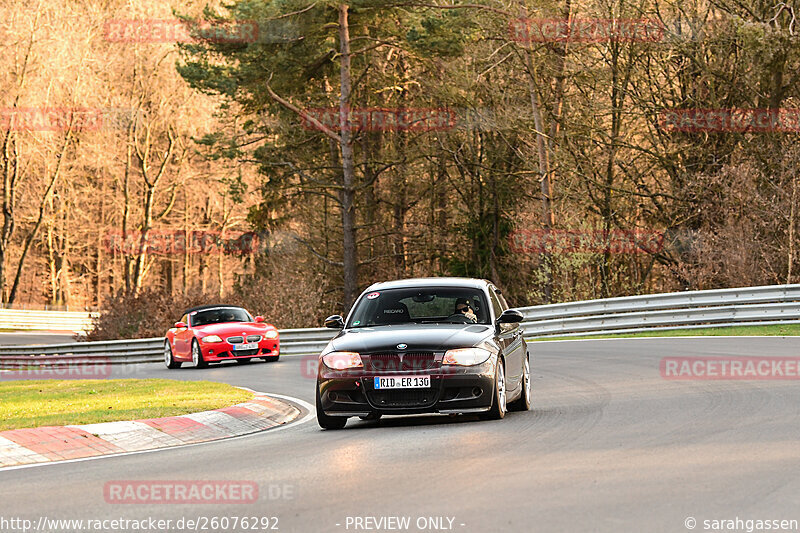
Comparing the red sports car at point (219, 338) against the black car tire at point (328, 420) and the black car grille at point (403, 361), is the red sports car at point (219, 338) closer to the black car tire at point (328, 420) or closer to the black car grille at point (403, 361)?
the black car tire at point (328, 420)

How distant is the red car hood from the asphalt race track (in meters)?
14.2

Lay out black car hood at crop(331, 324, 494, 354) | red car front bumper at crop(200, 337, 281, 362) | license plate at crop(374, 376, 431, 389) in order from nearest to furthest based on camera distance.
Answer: license plate at crop(374, 376, 431, 389), black car hood at crop(331, 324, 494, 354), red car front bumper at crop(200, 337, 281, 362)

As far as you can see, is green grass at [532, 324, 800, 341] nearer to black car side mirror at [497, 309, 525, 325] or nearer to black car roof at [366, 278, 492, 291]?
black car roof at [366, 278, 492, 291]

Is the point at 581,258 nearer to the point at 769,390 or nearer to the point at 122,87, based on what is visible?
the point at 769,390

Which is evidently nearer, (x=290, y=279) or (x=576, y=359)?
(x=576, y=359)

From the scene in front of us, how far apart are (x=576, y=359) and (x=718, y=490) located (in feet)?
46.8

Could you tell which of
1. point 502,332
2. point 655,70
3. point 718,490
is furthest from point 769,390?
point 655,70

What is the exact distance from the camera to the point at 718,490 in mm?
7668

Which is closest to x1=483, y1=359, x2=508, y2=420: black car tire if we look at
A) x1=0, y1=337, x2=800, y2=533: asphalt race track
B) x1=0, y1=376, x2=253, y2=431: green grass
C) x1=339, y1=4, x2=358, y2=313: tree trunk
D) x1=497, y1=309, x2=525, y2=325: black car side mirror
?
x1=0, y1=337, x2=800, y2=533: asphalt race track

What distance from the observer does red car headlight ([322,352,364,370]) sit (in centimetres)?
1214

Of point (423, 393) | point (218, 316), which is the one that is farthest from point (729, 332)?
point (423, 393)

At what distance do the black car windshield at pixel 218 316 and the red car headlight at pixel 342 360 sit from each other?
660 inches

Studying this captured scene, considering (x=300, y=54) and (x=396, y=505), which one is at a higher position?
(x=300, y=54)

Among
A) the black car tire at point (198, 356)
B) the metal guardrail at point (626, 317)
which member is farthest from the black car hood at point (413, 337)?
the metal guardrail at point (626, 317)
